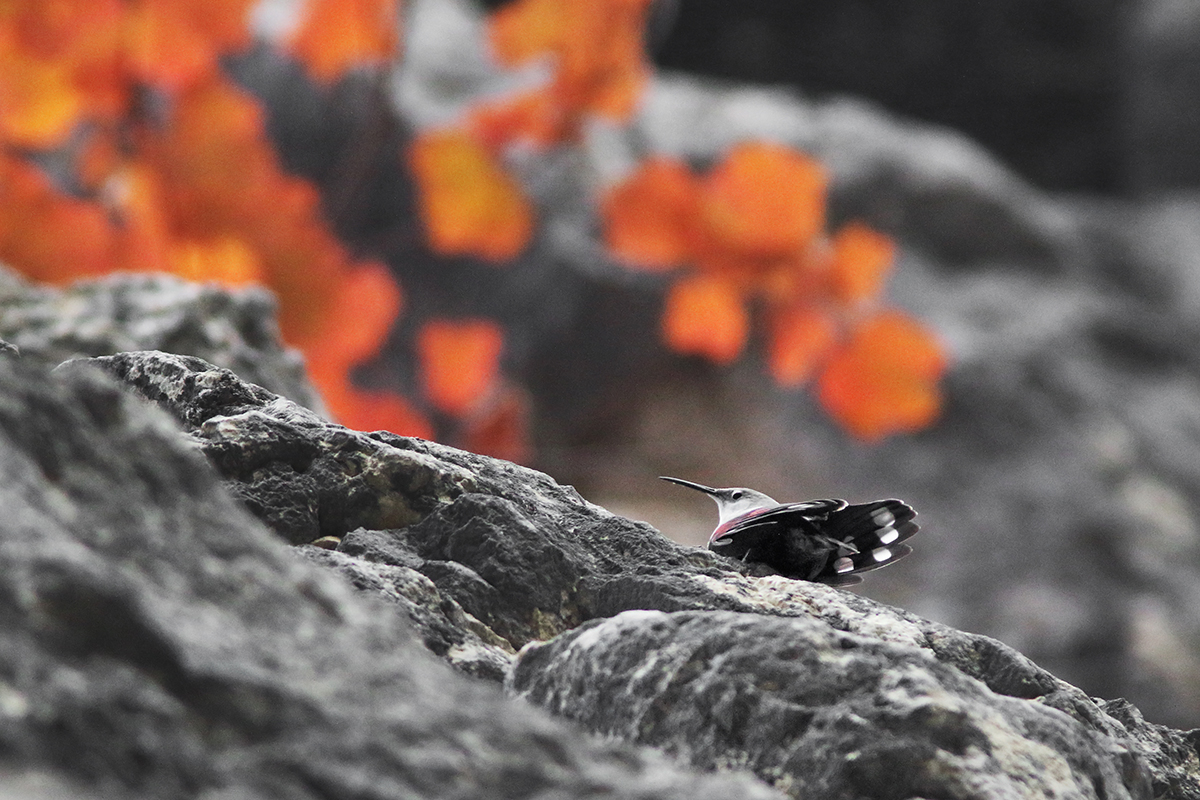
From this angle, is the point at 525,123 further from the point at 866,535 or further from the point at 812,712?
the point at 812,712

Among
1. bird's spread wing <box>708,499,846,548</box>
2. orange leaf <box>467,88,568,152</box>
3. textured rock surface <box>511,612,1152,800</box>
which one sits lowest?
textured rock surface <box>511,612,1152,800</box>

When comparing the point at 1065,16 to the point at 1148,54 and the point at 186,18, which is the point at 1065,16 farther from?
the point at 186,18

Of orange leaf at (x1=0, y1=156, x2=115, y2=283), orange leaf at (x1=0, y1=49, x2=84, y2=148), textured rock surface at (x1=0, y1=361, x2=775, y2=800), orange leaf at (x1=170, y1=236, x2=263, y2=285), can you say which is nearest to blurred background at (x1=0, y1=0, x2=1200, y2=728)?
orange leaf at (x1=170, y1=236, x2=263, y2=285)

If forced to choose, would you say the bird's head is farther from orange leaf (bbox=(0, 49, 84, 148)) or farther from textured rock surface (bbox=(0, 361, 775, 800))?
Result: orange leaf (bbox=(0, 49, 84, 148))

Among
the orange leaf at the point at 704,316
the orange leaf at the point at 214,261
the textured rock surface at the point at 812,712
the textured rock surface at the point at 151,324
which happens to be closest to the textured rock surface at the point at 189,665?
the textured rock surface at the point at 812,712

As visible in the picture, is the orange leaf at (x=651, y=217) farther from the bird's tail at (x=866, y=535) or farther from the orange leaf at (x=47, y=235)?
the bird's tail at (x=866, y=535)

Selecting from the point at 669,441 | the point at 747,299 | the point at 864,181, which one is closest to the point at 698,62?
the point at 864,181
